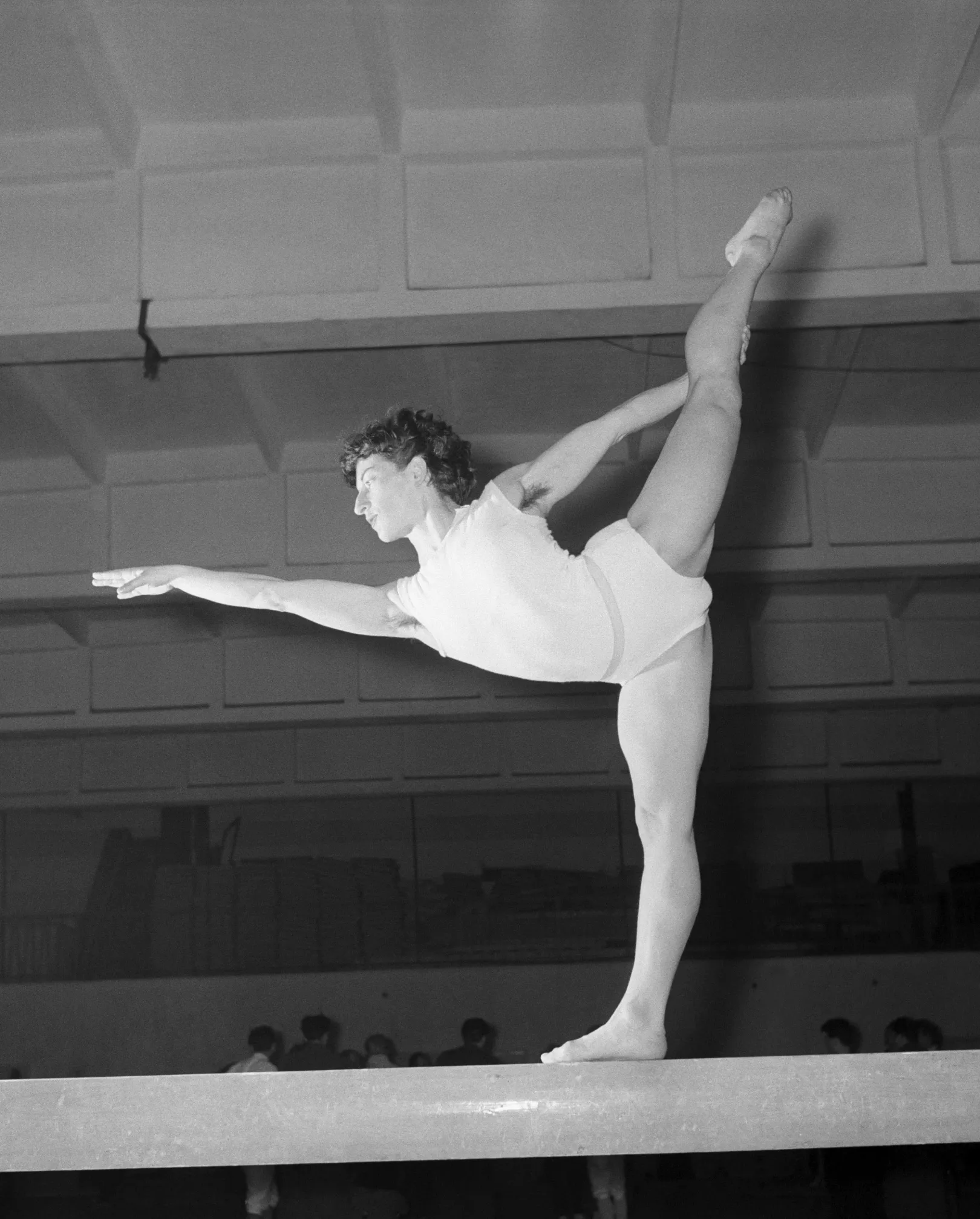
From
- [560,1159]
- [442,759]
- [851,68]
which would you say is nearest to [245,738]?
[442,759]

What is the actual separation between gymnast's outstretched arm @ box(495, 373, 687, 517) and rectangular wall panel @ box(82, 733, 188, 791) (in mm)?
3459

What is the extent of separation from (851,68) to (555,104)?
0.85 m

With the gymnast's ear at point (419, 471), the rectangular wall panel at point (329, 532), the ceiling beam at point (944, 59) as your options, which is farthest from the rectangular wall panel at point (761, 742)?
the gymnast's ear at point (419, 471)

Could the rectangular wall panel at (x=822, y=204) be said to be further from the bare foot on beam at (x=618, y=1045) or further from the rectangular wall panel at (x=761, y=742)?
the bare foot on beam at (x=618, y=1045)

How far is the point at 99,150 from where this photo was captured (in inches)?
147

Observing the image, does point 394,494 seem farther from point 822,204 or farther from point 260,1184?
point 260,1184

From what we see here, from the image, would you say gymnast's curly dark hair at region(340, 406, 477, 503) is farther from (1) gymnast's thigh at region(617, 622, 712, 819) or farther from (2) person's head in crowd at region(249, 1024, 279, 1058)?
(2) person's head in crowd at region(249, 1024, 279, 1058)

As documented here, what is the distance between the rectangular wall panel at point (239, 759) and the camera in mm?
5141

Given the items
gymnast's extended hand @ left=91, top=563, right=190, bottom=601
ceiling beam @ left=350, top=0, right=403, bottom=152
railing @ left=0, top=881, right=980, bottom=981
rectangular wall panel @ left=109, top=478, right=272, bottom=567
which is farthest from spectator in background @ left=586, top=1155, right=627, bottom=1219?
ceiling beam @ left=350, top=0, right=403, bottom=152

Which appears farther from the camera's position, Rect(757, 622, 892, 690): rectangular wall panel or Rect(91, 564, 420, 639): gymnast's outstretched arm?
Rect(757, 622, 892, 690): rectangular wall panel

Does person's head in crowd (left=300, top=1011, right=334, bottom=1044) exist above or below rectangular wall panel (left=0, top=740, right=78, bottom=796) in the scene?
below

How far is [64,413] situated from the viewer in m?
4.47

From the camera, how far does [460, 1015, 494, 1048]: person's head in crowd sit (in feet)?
15.6

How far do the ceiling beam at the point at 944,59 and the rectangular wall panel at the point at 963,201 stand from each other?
0.37 feet
